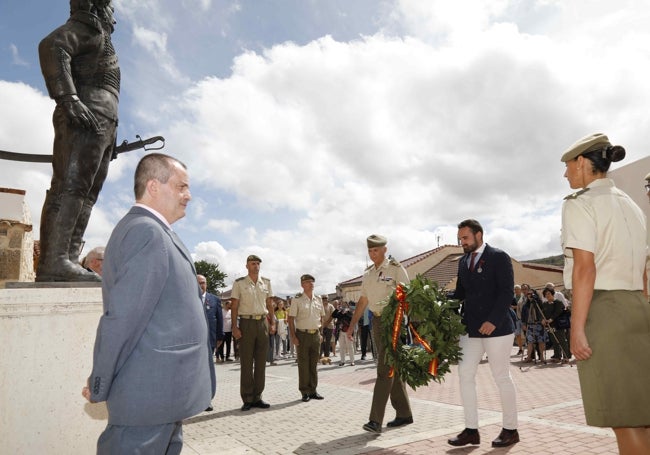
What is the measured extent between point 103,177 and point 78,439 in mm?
2283

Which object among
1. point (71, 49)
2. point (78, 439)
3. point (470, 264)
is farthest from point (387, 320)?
point (71, 49)

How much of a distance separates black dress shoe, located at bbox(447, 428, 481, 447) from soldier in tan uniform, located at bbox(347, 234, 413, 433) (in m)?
0.91

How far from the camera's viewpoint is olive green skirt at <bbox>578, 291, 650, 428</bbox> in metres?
2.56

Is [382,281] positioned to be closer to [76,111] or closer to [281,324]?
[76,111]

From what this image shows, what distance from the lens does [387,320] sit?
516cm

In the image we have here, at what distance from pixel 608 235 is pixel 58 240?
4.15 meters

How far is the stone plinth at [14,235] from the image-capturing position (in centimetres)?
1148

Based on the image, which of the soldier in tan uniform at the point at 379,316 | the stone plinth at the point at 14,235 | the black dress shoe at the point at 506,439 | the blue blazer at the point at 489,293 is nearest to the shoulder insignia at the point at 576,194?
the blue blazer at the point at 489,293

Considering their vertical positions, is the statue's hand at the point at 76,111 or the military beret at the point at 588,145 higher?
the statue's hand at the point at 76,111

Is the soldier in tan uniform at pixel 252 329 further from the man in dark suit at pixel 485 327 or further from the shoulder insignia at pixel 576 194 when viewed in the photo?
the shoulder insignia at pixel 576 194

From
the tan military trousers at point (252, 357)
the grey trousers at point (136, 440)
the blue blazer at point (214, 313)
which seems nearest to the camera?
the grey trousers at point (136, 440)

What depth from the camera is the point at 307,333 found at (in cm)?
889

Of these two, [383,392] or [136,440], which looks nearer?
[136,440]

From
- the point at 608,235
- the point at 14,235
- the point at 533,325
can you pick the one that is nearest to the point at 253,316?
the point at 608,235
